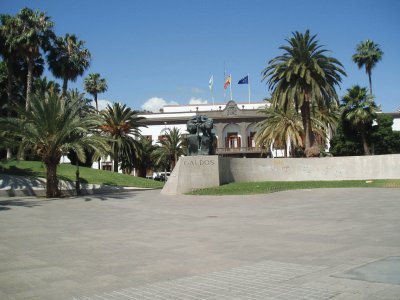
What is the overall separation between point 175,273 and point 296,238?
12.9 ft

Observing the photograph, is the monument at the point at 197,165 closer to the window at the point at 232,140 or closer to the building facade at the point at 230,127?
the building facade at the point at 230,127

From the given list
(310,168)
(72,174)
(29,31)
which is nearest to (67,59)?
(29,31)

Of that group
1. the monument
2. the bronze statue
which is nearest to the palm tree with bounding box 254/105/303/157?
the bronze statue

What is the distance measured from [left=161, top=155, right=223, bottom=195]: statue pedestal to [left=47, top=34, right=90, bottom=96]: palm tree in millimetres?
21261

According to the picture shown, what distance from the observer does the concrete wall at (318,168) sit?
31.0 meters

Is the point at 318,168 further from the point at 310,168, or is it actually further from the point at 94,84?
the point at 94,84

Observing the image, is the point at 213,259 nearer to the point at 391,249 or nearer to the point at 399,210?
the point at 391,249

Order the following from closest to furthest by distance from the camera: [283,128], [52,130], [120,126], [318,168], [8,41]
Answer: [52,130] < [318,168] < [8,41] < [283,128] < [120,126]

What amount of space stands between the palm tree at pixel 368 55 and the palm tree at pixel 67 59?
130 ft

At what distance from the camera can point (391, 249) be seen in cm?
756

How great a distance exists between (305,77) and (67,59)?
25.1 metres

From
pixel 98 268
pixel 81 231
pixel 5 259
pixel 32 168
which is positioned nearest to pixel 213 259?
pixel 98 268

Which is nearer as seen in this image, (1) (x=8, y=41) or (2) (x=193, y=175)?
(2) (x=193, y=175)

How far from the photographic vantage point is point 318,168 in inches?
1273
